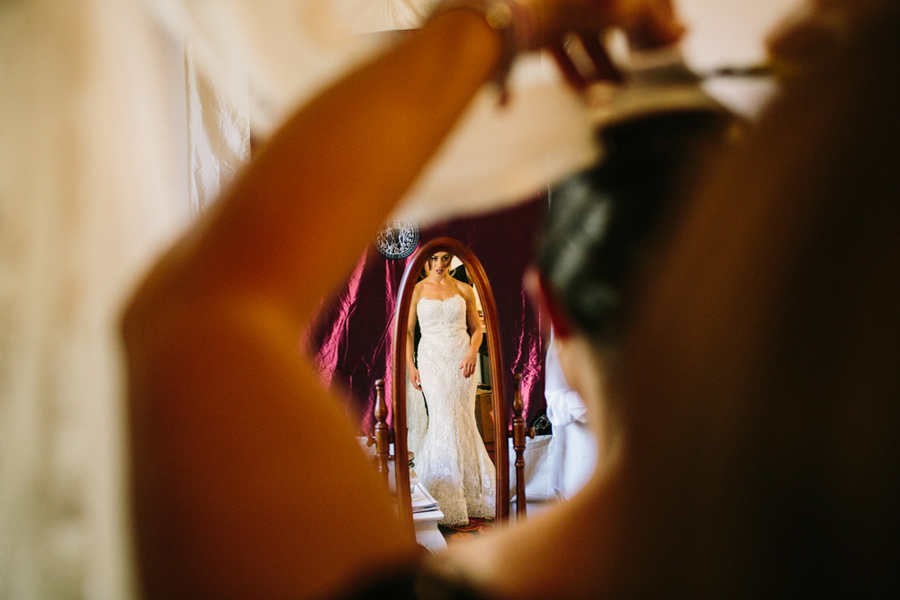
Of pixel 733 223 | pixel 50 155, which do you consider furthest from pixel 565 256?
pixel 50 155

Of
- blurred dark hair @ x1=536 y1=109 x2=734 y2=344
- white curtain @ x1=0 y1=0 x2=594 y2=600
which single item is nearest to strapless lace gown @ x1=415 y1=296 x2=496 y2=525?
white curtain @ x1=0 y1=0 x2=594 y2=600

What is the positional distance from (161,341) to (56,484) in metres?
0.39

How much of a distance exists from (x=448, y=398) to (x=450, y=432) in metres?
0.06

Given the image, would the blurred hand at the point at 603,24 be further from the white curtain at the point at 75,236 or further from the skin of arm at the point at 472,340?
the skin of arm at the point at 472,340

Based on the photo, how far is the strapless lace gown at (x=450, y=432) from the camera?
3.05ft

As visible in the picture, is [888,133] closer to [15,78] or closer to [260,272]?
[260,272]

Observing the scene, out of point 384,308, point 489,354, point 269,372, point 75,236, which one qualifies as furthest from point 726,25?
point 384,308

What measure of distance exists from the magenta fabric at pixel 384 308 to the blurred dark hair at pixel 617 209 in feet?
5.79

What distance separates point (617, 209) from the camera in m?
0.19

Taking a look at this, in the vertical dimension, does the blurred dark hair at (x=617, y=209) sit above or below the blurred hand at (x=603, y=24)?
below

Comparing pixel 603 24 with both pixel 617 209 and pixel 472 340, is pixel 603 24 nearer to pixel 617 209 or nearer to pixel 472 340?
pixel 617 209

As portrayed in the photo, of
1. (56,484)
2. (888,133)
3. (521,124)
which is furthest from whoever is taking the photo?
(56,484)

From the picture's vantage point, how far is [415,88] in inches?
6.9

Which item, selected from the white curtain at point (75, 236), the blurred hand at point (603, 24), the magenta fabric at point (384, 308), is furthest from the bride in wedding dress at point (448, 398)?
the magenta fabric at point (384, 308)
